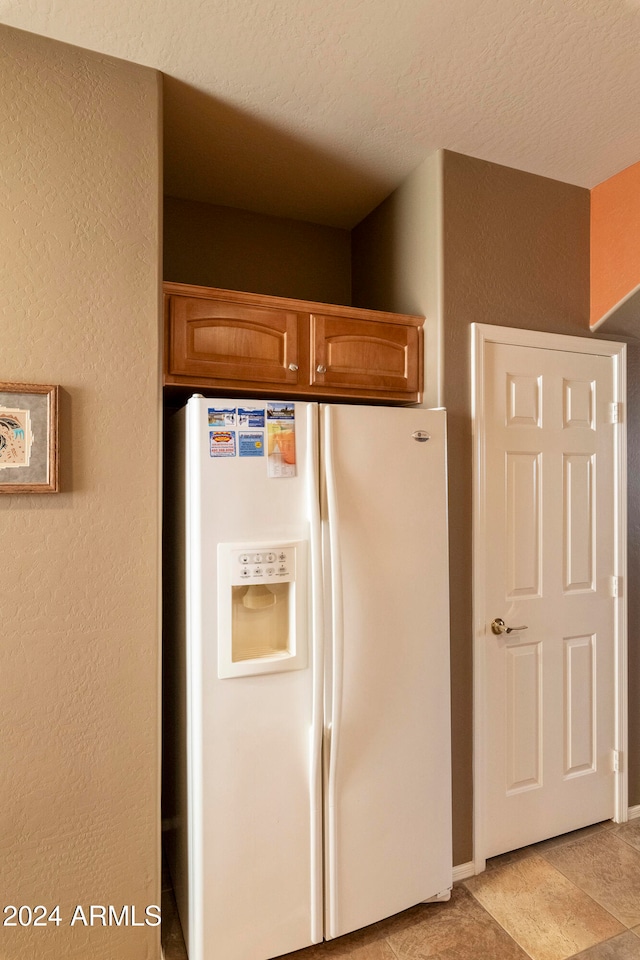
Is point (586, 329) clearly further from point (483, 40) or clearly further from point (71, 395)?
point (71, 395)

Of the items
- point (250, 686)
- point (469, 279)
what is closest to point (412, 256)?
point (469, 279)

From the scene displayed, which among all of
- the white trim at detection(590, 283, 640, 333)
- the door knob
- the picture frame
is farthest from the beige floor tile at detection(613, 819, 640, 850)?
the picture frame

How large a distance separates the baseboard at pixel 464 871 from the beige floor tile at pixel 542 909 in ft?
0.07

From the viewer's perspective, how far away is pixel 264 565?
5.70 feet

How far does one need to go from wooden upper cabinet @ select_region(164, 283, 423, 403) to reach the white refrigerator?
245 mm

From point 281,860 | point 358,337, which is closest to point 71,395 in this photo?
point 358,337

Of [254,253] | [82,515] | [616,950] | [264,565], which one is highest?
[254,253]

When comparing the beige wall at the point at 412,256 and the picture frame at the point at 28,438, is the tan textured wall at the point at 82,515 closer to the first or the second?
the picture frame at the point at 28,438

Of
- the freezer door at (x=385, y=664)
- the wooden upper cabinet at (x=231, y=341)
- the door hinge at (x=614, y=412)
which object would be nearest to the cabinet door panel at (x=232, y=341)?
the wooden upper cabinet at (x=231, y=341)

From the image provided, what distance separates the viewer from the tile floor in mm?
1851

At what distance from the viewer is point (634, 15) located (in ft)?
5.04

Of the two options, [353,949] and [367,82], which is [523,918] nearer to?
[353,949]

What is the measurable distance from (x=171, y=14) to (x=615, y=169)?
178 centimetres

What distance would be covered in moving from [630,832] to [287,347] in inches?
98.7
